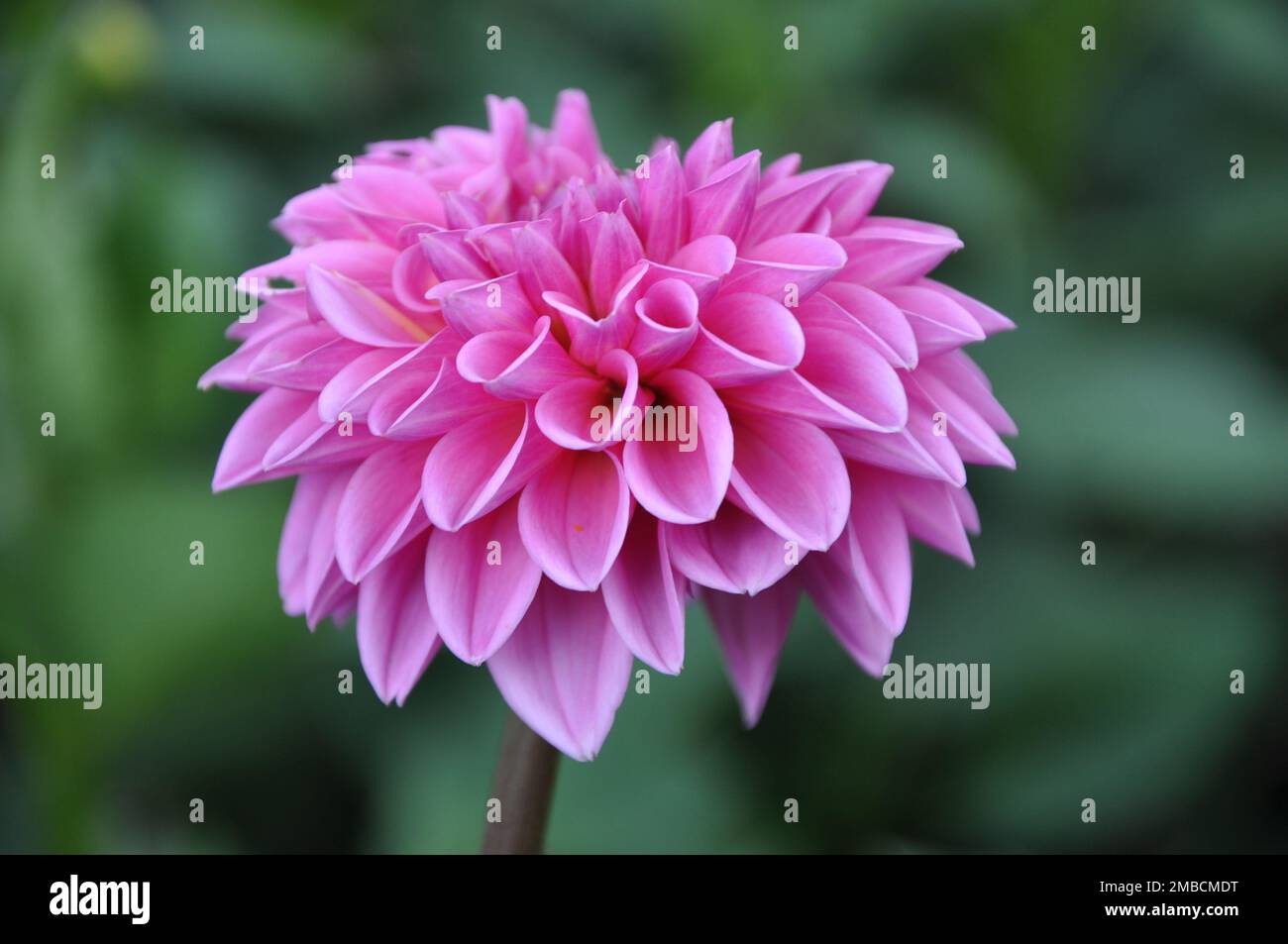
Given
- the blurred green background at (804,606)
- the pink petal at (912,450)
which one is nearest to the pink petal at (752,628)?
the pink petal at (912,450)

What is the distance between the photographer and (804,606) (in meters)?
1.45

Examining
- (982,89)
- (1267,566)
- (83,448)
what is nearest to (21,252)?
(83,448)

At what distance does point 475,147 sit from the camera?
0.86 metres

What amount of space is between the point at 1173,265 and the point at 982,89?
14.1 inches

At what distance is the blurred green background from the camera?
1.40 meters

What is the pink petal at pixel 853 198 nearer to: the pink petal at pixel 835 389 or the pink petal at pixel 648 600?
the pink petal at pixel 835 389

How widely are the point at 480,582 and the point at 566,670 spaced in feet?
0.22

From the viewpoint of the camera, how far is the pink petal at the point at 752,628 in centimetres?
77

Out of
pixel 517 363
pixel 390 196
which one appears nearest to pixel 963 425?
pixel 517 363

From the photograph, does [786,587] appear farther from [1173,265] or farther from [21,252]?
[1173,265]

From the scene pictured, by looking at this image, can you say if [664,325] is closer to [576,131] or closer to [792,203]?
[792,203]
